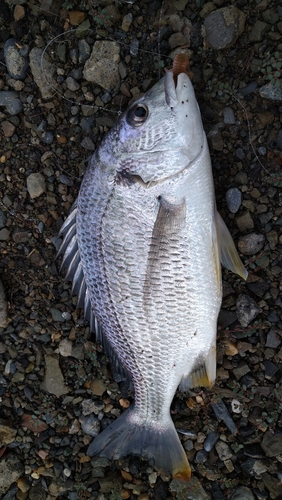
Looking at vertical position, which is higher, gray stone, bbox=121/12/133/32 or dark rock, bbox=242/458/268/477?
gray stone, bbox=121/12/133/32

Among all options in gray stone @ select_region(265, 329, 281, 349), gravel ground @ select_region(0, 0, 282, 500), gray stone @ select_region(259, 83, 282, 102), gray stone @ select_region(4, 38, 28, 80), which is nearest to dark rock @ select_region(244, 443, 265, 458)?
gravel ground @ select_region(0, 0, 282, 500)

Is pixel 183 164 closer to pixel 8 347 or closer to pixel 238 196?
pixel 238 196

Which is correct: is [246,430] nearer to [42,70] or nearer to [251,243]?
[251,243]

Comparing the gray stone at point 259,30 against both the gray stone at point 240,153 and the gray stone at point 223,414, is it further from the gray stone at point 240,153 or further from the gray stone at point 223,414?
the gray stone at point 223,414

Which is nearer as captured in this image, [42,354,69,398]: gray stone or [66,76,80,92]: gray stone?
[66,76,80,92]: gray stone

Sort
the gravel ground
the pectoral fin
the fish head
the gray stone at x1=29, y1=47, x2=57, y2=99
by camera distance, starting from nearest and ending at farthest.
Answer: the fish head < the pectoral fin < the gravel ground < the gray stone at x1=29, y1=47, x2=57, y2=99

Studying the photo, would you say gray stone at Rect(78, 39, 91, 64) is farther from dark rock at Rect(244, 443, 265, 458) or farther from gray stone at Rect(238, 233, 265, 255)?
dark rock at Rect(244, 443, 265, 458)

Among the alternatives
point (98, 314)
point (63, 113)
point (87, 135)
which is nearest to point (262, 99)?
point (87, 135)
